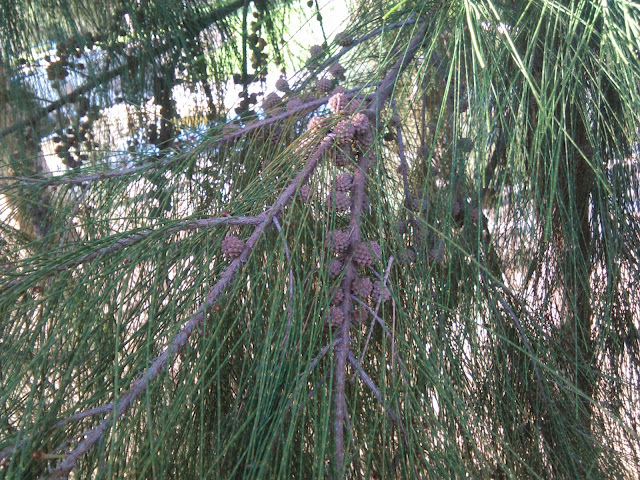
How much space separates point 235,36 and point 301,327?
3.61 feet

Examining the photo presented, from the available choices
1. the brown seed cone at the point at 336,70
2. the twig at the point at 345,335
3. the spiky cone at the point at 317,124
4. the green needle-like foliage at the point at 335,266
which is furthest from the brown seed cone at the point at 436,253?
the brown seed cone at the point at 336,70

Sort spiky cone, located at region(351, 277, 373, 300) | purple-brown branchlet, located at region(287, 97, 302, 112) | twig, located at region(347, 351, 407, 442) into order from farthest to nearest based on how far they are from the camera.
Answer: purple-brown branchlet, located at region(287, 97, 302, 112) < spiky cone, located at region(351, 277, 373, 300) < twig, located at region(347, 351, 407, 442)

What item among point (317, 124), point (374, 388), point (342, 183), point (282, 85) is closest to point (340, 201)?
point (342, 183)

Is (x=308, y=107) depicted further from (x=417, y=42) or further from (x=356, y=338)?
(x=356, y=338)

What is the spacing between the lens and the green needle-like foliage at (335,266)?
1.95 feet

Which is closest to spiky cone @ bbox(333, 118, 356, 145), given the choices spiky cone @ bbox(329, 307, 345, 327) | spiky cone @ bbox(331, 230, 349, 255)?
spiky cone @ bbox(331, 230, 349, 255)

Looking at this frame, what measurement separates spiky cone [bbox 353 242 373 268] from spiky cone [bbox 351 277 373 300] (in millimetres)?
22

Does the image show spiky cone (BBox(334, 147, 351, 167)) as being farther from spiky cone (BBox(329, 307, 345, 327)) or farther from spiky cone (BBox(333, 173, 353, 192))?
spiky cone (BBox(329, 307, 345, 327))

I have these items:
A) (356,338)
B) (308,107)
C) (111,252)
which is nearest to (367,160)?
(308,107)

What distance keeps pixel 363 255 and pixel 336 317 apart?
0.32ft

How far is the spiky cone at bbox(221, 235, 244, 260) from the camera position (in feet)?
2.21

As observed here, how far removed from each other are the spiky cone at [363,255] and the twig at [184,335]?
108mm

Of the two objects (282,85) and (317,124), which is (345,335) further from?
(282,85)

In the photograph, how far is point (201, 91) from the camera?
154cm
